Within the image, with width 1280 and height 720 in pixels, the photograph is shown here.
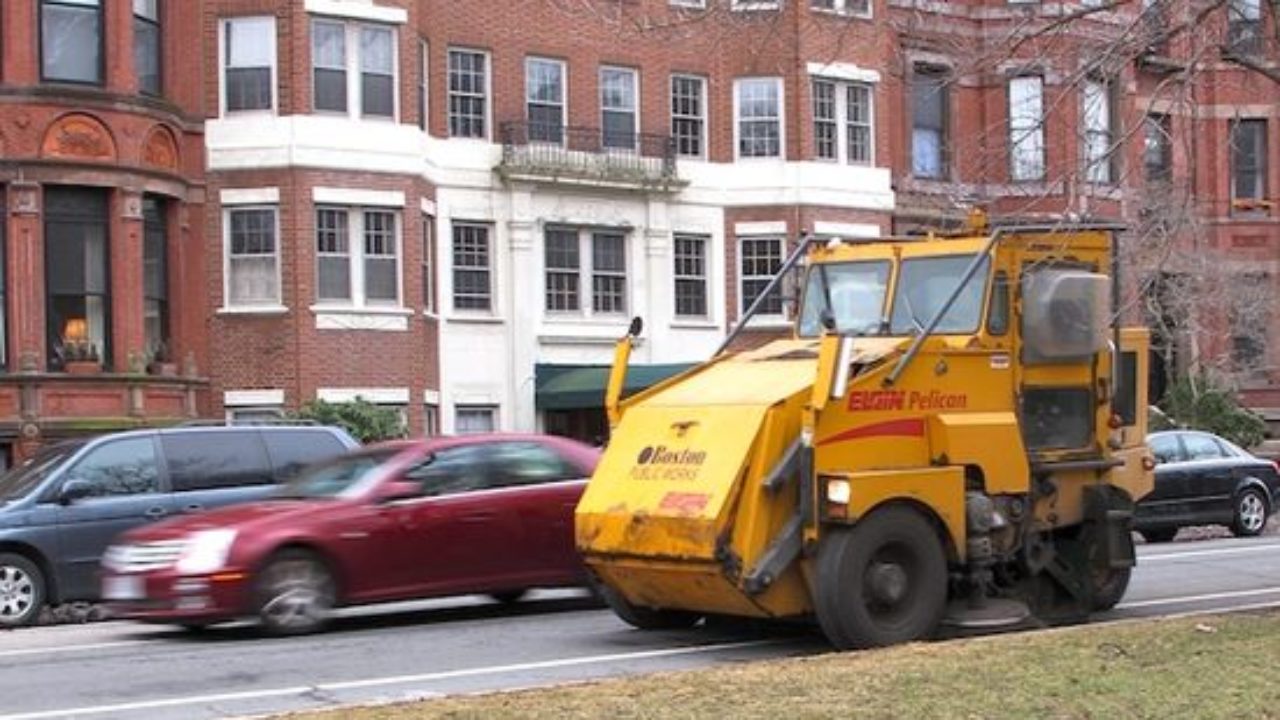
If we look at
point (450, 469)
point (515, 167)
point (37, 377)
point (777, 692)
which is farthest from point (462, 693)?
point (515, 167)

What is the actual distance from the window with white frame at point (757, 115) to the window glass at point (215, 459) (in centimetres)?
1873

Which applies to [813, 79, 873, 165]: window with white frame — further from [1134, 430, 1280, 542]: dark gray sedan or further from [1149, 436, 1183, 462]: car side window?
[1149, 436, 1183, 462]: car side window

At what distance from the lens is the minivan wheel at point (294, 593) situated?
12977 mm

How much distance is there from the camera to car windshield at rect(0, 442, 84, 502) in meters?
15.4

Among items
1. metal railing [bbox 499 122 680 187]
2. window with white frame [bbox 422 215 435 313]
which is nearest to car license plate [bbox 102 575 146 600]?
window with white frame [bbox 422 215 435 313]

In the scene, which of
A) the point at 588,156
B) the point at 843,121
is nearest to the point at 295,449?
the point at 588,156

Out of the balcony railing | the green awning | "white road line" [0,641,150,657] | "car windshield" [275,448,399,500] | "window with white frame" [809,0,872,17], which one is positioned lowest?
"white road line" [0,641,150,657]

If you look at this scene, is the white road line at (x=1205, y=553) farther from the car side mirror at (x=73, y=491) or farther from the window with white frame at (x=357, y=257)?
the window with white frame at (x=357, y=257)

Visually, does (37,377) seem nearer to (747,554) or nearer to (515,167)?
(515,167)

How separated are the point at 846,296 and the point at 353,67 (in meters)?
17.2

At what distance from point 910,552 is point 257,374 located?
58.2 feet

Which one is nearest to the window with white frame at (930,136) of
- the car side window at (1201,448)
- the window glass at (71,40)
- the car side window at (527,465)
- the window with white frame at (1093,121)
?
the car side window at (1201,448)

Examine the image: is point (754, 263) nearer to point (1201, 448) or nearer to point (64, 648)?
point (1201, 448)

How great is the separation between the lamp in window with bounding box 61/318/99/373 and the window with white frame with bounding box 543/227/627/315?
8.93 metres
